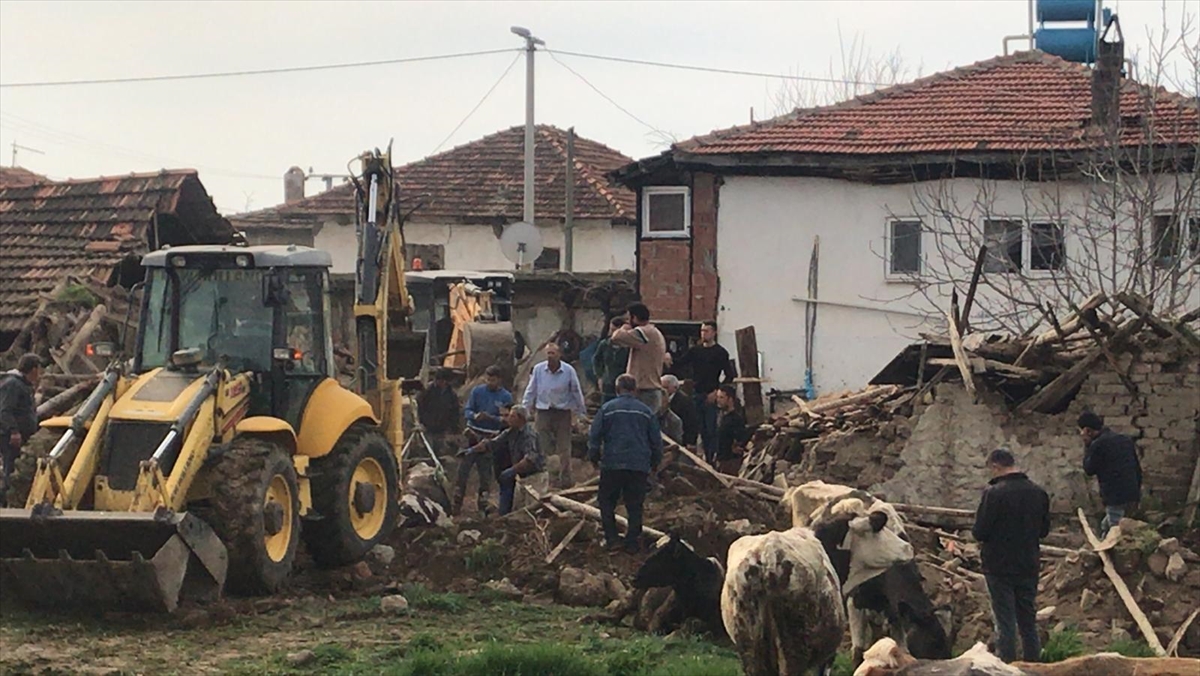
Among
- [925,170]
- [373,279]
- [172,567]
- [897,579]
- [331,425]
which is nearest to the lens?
[897,579]

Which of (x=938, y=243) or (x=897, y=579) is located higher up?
(x=938, y=243)

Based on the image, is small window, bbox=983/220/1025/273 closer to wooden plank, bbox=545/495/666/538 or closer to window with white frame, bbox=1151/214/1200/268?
window with white frame, bbox=1151/214/1200/268

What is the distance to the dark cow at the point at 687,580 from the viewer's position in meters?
12.8

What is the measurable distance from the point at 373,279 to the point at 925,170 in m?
10.5

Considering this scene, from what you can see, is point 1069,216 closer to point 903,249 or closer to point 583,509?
point 903,249

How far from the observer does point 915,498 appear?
55.4ft

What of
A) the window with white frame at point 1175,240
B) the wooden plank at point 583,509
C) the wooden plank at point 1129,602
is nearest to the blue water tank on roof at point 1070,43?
the window with white frame at point 1175,240

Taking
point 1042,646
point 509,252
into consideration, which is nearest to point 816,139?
point 509,252

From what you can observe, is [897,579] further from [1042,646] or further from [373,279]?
[373,279]

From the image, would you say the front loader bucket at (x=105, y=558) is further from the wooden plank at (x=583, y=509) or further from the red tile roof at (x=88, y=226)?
the red tile roof at (x=88, y=226)

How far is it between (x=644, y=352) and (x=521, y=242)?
38.6 feet

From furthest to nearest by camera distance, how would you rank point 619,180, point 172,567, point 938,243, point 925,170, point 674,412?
point 619,180
point 925,170
point 938,243
point 674,412
point 172,567

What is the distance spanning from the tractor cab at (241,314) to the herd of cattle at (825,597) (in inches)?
140

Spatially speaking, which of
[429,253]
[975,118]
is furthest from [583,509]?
[429,253]
